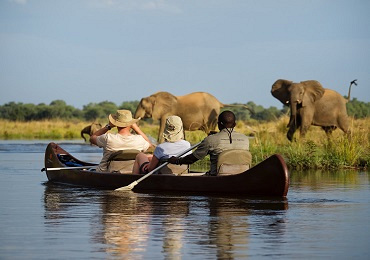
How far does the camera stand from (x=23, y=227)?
1098 centimetres

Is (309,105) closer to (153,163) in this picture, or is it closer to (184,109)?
(184,109)

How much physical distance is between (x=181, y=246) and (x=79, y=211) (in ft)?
11.4

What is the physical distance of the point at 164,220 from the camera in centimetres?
1153

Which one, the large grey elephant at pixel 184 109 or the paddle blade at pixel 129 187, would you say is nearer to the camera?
the paddle blade at pixel 129 187

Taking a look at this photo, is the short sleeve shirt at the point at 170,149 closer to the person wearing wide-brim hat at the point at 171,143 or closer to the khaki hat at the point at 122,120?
the person wearing wide-brim hat at the point at 171,143

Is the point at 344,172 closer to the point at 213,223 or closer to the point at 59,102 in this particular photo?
the point at 213,223

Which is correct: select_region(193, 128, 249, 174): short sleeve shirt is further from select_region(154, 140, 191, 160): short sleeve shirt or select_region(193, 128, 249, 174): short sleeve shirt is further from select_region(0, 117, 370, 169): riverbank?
select_region(0, 117, 370, 169): riverbank

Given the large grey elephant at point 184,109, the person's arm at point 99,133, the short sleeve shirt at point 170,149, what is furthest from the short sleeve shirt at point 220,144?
the large grey elephant at point 184,109

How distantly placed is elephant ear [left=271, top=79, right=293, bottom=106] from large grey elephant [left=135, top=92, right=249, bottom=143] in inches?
159

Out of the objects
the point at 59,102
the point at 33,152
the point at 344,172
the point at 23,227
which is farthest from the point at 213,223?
the point at 59,102

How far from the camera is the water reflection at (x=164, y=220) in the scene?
9.34 m

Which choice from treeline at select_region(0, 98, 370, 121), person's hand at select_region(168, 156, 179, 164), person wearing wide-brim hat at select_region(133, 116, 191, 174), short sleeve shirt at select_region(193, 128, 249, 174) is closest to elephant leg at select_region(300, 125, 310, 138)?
person wearing wide-brim hat at select_region(133, 116, 191, 174)

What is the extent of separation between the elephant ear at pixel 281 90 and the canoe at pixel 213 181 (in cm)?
1527

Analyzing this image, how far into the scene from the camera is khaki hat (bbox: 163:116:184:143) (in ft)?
48.4
